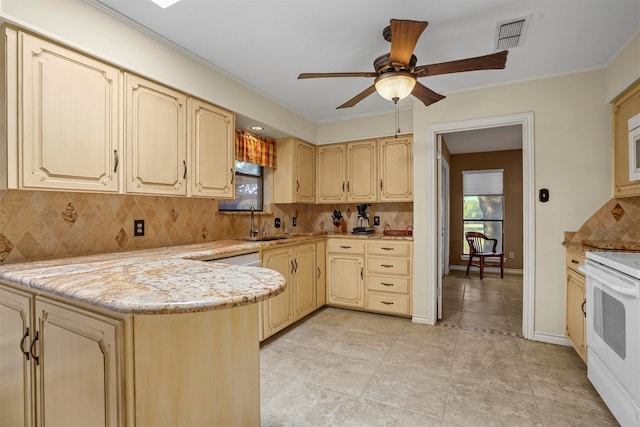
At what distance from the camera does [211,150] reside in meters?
2.57

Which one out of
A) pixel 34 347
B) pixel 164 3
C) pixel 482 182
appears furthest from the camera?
pixel 482 182

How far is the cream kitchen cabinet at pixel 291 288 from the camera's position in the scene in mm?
2783

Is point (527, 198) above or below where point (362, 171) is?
below

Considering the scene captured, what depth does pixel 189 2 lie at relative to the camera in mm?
1782

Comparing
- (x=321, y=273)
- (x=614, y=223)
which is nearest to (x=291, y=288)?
(x=321, y=273)

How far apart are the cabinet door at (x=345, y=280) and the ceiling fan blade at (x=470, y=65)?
218 centimetres

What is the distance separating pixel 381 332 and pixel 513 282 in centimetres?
336

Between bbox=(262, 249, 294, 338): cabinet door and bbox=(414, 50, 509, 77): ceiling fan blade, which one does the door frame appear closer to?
bbox=(414, 50, 509, 77): ceiling fan blade

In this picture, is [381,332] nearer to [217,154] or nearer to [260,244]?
[260,244]

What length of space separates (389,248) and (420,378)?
1477mm

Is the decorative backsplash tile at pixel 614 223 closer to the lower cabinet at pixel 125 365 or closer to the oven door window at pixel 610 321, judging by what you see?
the oven door window at pixel 610 321

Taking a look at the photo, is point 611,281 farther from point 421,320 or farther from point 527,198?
point 421,320

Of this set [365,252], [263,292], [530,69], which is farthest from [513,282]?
[263,292]

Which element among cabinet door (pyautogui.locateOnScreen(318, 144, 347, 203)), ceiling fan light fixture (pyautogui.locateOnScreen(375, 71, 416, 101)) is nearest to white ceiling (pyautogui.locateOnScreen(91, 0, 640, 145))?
ceiling fan light fixture (pyautogui.locateOnScreen(375, 71, 416, 101))
